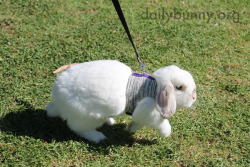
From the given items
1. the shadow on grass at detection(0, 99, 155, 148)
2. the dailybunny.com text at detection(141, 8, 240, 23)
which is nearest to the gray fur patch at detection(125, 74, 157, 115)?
the shadow on grass at detection(0, 99, 155, 148)

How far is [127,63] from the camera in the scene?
15.5ft

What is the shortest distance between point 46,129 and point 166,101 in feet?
5.81

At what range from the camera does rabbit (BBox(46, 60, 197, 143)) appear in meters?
2.70

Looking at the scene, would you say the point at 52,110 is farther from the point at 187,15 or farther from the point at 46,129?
the point at 187,15

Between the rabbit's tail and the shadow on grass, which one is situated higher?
the rabbit's tail

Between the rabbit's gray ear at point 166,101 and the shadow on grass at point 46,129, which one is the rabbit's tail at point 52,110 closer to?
the shadow on grass at point 46,129

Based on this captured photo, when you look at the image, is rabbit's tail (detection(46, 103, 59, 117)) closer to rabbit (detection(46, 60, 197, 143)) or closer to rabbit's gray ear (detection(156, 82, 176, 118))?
rabbit (detection(46, 60, 197, 143))

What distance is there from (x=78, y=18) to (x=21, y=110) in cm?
311

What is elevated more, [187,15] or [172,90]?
[187,15]

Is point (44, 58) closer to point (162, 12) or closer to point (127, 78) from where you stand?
point (127, 78)

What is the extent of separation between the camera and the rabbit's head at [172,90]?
262cm

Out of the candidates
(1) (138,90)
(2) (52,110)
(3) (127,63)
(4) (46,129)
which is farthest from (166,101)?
(3) (127,63)

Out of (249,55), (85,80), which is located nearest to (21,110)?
(85,80)

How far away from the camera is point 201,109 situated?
13.0 feet
